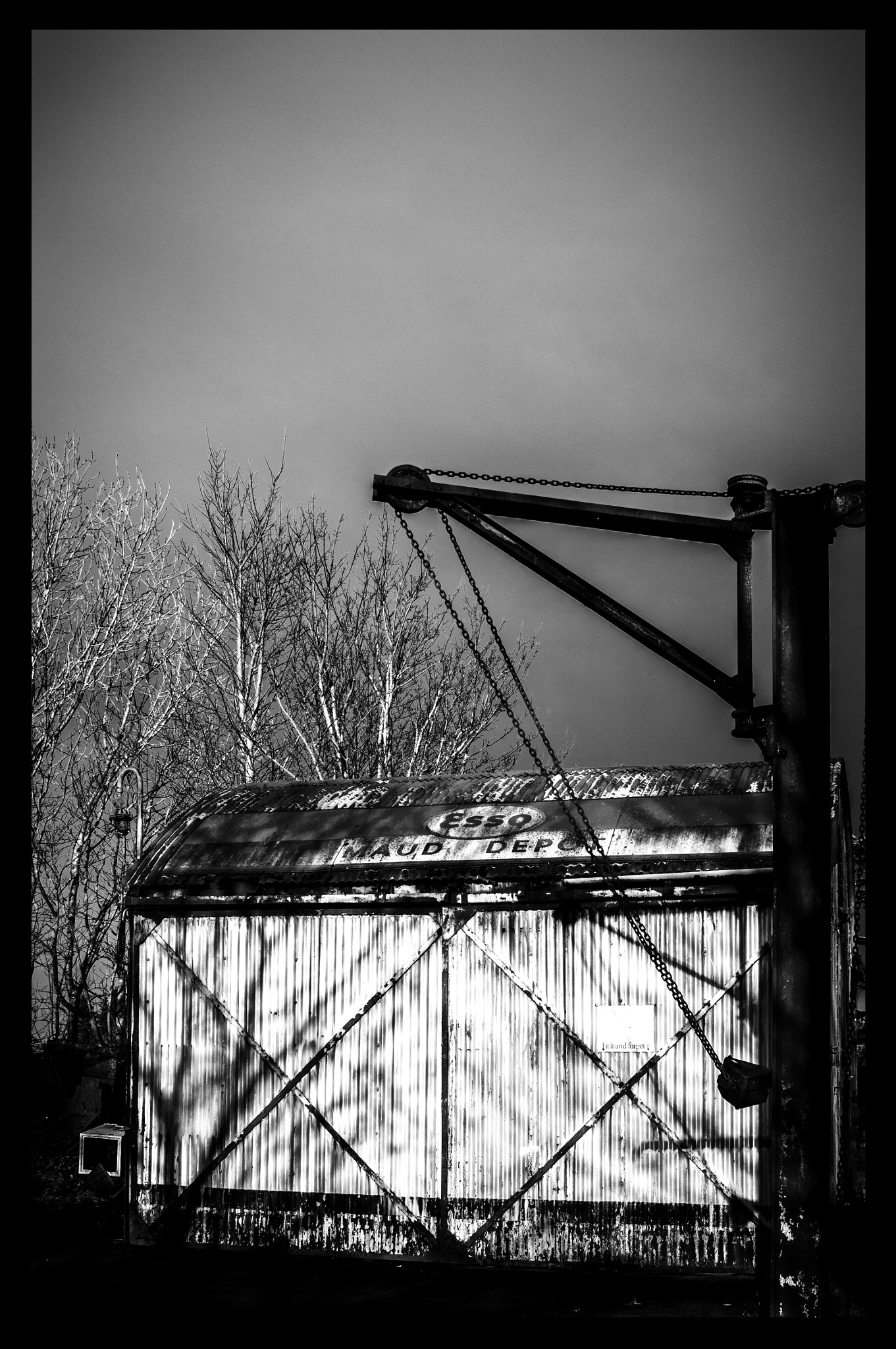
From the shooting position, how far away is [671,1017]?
11.7 meters

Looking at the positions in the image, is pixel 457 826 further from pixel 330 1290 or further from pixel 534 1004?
pixel 330 1290

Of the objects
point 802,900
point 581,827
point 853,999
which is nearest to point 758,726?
point 802,900

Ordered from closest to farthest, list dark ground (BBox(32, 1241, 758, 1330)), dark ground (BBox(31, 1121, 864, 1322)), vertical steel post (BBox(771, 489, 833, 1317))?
vertical steel post (BBox(771, 489, 833, 1317)) → dark ground (BBox(31, 1121, 864, 1322)) → dark ground (BBox(32, 1241, 758, 1330))

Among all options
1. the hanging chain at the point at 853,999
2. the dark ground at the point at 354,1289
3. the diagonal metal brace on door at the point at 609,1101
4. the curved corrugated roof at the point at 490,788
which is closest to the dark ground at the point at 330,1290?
the dark ground at the point at 354,1289

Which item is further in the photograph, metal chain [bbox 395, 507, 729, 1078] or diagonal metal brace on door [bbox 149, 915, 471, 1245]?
diagonal metal brace on door [bbox 149, 915, 471, 1245]

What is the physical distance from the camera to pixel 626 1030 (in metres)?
11.8

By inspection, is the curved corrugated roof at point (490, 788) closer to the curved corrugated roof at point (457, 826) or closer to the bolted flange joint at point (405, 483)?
the curved corrugated roof at point (457, 826)

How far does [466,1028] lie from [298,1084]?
1946mm

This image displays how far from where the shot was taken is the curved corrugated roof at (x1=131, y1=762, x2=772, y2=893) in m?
12.3

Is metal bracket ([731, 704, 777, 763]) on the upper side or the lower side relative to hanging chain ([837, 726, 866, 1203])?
upper

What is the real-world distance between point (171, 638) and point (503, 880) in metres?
19.3

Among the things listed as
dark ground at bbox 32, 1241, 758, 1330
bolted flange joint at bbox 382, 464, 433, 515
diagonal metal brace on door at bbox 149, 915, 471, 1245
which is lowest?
dark ground at bbox 32, 1241, 758, 1330

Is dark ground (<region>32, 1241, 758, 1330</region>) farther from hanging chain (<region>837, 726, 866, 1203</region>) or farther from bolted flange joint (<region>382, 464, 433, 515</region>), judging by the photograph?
bolted flange joint (<region>382, 464, 433, 515</region>)

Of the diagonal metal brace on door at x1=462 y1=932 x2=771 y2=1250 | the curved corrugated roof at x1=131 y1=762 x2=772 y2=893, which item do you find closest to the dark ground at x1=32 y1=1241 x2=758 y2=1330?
the diagonal metal brace on door at x1=462 y1=932 x2=771 y2=1250
